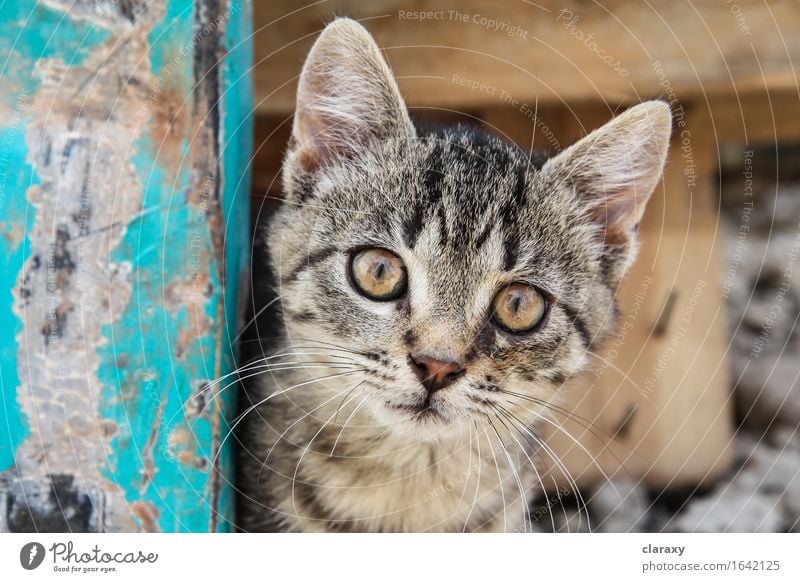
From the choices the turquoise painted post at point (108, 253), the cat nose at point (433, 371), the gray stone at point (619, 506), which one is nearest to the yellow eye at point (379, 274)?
the cat nose at point (433, 371)

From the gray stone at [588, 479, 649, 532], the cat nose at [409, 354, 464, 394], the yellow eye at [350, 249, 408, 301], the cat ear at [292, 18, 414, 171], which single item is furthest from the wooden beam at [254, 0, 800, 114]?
the gray stone at [588, 479, 649, 532]

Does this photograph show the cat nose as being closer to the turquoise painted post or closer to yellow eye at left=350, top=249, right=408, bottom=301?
yellow eye at left=350, top=249, right=408, bottom=301

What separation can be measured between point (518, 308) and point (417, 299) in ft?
0.50

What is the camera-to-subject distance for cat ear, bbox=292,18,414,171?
101 centimetres

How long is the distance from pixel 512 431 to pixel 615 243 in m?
0.34

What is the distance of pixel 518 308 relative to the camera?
1.02 meters

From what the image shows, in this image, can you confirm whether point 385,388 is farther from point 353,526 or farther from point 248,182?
point 248,182

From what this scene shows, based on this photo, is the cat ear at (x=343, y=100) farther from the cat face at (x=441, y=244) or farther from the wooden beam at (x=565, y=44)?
the wooden beam at (x=565, y=44)

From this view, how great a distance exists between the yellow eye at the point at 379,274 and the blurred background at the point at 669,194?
0.76ft

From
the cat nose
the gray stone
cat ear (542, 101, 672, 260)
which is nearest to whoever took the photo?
the cat nose

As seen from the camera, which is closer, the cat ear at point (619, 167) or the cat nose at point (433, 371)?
the cat nose at point (433, 371)

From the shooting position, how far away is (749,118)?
4.14 ft

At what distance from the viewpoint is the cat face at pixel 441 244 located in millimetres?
968

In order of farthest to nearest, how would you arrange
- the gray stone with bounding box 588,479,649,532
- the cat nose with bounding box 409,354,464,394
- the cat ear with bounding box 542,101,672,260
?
the gray stone with bounding box 588,479,649,532 < the cat ear with bounding box 542,101,672,260 < the cat nose with bounding box 409,354,464,394
